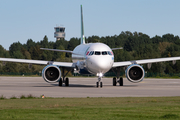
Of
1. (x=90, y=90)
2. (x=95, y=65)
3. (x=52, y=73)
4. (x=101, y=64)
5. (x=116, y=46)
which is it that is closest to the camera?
(x=90, y=90)

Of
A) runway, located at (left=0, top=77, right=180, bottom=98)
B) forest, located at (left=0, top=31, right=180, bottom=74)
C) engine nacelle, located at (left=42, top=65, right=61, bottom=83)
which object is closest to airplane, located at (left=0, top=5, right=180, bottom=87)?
engine nacelle, located at (left=42, top=65, right=61, bottom=83)

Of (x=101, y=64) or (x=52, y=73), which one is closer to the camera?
(x=101, y=64)

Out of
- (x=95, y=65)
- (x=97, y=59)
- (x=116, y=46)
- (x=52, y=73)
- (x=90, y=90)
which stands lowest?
(x=90, y=90)

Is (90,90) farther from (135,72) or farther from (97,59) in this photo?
(135,72)

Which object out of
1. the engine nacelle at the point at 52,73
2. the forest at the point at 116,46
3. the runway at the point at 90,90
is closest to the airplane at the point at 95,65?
the engine nacelle at the point at 52,73

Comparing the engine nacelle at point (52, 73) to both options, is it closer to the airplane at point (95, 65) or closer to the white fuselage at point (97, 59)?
the airplane at point (95, 65)

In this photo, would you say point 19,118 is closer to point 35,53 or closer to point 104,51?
point 104,51

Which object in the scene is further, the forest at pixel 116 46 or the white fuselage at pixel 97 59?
the forest at pixel 116 46

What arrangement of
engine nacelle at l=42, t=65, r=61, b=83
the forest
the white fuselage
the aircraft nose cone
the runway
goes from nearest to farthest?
1. the runway
2. the aircraft nose cone
3. the white fuselage
4. engine nacelle at l=42, t=65, r=61, b=83
5. the forest

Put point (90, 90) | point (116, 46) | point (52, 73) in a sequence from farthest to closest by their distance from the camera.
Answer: point (116, 46) → point (52, 73) → point (90, 90)

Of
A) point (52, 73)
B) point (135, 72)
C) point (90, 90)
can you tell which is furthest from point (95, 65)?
point (52, 73)

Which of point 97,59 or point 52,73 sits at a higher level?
point 97,59

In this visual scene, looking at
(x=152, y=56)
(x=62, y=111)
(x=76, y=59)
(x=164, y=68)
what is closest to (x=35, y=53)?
(x=152, y=56)

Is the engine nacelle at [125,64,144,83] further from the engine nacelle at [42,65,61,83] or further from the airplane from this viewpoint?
the engine nacelle at [42,65,61,83]
